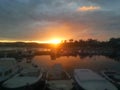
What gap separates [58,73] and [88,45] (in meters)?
150

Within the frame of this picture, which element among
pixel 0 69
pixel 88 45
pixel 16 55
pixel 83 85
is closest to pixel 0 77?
pixel 0 69

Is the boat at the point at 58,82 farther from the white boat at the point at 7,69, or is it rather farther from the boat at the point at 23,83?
the white boat at the point at 7,69

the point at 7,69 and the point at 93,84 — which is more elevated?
the point at 7,69

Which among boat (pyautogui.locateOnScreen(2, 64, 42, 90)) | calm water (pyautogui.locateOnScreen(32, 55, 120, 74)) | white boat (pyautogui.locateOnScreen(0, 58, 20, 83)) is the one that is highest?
white boat (pyautogui.locateOnScreen(0, 58, 20, 83))

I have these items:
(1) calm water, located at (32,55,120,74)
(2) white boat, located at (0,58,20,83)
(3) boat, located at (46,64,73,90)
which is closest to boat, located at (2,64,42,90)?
(3) boat, located at (46,64,73,90)

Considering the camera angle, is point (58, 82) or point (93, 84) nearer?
point (93, 84)

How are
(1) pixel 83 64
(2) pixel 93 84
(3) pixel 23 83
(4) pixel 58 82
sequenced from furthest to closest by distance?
(1) pixel 83 64 → (4) pixel 58 82 → (3) pixel 23 83 → (2) pixel 93 84

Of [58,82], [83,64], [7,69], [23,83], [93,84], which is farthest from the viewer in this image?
[83,64]

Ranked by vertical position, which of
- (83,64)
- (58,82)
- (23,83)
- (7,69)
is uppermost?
(7,69)

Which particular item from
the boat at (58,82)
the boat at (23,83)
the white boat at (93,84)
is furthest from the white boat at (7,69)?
the white boat at (93,84)

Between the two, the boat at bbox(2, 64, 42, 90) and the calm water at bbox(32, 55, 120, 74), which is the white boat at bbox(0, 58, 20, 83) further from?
the calm water at bbox(32, 55, 120, 74)

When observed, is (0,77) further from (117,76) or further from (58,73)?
(117,76)

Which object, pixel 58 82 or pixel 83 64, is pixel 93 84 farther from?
pixel 83 64

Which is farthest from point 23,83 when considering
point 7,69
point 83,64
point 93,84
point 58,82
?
point 83,64
